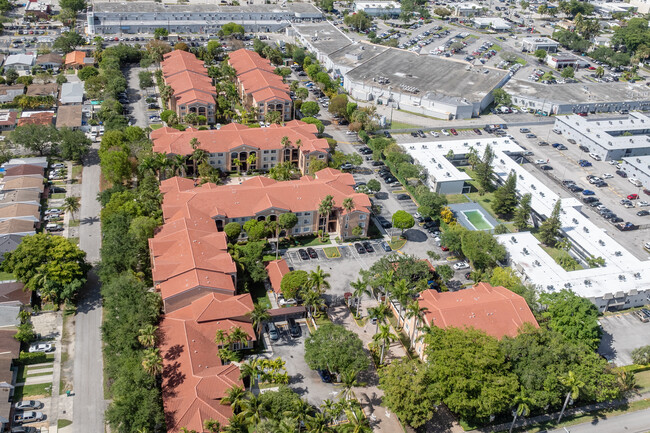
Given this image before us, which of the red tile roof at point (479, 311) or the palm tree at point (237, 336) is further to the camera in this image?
the red tile roof at point (479, 311)

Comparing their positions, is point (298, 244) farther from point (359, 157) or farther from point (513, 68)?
point (513, 68)

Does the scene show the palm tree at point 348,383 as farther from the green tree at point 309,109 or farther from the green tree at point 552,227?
the green tree at point 309,109

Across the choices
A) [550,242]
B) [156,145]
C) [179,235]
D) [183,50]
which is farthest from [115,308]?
[183,50]

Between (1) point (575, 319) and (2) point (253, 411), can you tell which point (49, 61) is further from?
(1) point (575, 319)

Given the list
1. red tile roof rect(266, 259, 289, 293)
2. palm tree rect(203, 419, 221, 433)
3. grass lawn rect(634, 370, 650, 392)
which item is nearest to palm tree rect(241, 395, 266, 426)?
palm tree rect(203, 419, 221, 433)

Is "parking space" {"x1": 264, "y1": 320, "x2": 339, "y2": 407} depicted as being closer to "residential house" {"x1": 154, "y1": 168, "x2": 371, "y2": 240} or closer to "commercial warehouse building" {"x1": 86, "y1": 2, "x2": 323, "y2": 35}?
"residential house" {"x1": 154, "y1": 168, "x2": 371, "y2": 240}

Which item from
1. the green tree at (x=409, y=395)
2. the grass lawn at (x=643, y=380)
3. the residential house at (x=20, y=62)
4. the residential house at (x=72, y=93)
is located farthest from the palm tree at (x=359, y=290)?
the residential house at (x=20, y=62)
